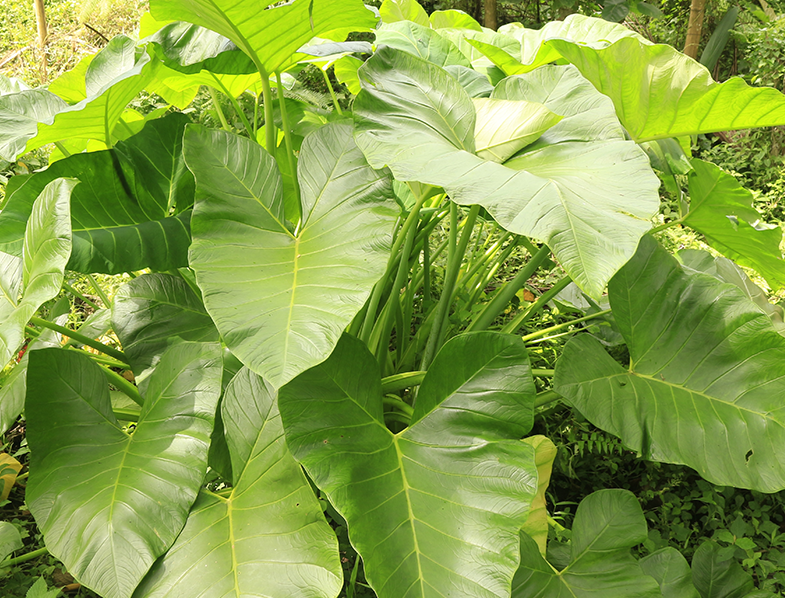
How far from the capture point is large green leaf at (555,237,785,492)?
3.23 ft

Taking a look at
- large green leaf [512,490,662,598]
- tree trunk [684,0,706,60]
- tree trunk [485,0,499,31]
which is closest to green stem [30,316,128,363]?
large green leaf [512,490,662,598]

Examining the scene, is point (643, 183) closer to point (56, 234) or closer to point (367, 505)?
point (367, 505)

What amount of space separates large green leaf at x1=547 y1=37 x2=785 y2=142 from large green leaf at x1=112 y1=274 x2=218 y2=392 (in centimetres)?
91

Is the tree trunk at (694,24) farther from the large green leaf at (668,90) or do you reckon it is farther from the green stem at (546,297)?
the green stem at (546,297)

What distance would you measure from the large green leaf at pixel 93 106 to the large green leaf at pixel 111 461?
1.41 ft

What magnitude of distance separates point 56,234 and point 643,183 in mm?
821

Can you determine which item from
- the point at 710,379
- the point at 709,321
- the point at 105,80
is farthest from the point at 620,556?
the point at 105,80

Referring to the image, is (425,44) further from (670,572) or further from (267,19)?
(670,572)

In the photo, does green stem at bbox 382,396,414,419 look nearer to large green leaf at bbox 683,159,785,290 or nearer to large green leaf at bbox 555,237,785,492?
large green leaf at bbox 555,237,785,492

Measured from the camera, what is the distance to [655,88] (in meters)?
1.14

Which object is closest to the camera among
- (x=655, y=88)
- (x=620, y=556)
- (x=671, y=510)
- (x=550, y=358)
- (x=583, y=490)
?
(x=620, y=556)

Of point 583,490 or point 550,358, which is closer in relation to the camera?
point 583,490

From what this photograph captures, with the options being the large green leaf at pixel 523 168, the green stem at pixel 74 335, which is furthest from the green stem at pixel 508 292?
the green stem at pixel 74 335

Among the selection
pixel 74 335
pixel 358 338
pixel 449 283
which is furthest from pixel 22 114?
pixel 449 283
